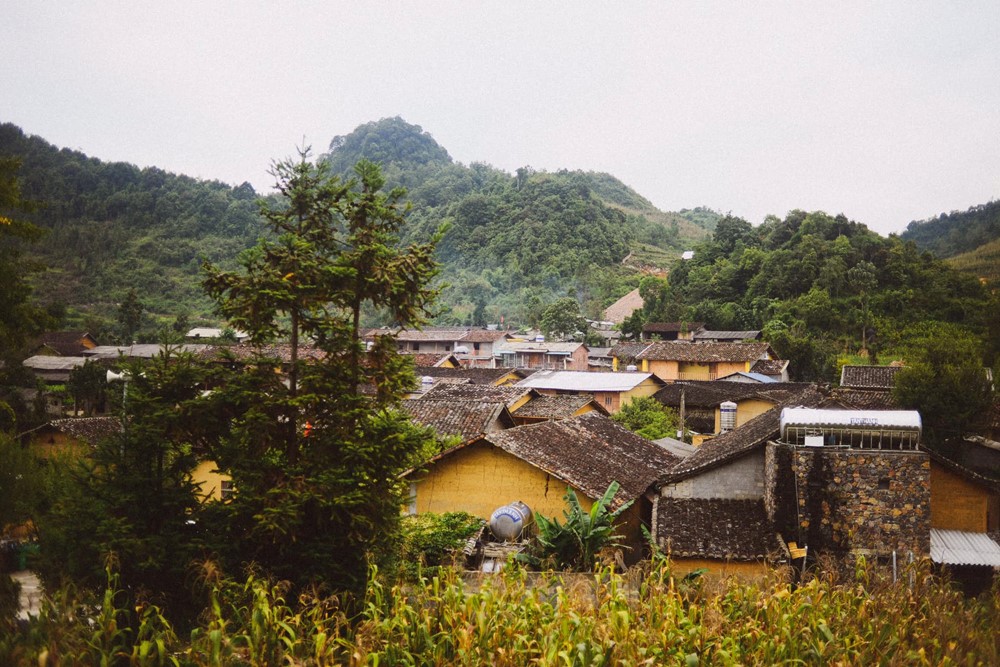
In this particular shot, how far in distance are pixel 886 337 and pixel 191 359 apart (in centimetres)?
4602

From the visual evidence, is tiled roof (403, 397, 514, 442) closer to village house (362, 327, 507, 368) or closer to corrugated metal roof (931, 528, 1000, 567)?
corrugated metal roof (931, 528, 1000, 567)

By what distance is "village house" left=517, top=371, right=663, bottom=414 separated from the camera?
3139 centimetres

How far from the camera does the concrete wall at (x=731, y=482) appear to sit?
40.0 feet

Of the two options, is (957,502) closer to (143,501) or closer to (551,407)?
(143,501)

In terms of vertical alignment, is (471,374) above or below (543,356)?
below

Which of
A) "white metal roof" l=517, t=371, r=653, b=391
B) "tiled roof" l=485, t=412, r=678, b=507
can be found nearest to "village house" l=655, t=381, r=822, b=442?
"white metal roof" l=517, t=371, r=653, b=391

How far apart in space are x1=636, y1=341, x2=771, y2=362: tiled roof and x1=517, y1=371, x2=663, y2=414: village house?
7.90 meters

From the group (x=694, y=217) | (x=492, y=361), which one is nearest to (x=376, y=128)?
(x=694, y=217)

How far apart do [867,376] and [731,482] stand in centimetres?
2027

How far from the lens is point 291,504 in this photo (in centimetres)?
671

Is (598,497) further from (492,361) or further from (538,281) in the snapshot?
(538,281)

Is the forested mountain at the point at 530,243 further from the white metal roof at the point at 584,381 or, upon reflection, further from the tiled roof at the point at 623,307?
the white metal roof at the point at 584,381

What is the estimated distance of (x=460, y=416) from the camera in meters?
18.0

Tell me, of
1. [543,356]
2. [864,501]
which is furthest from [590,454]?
[543,356]
